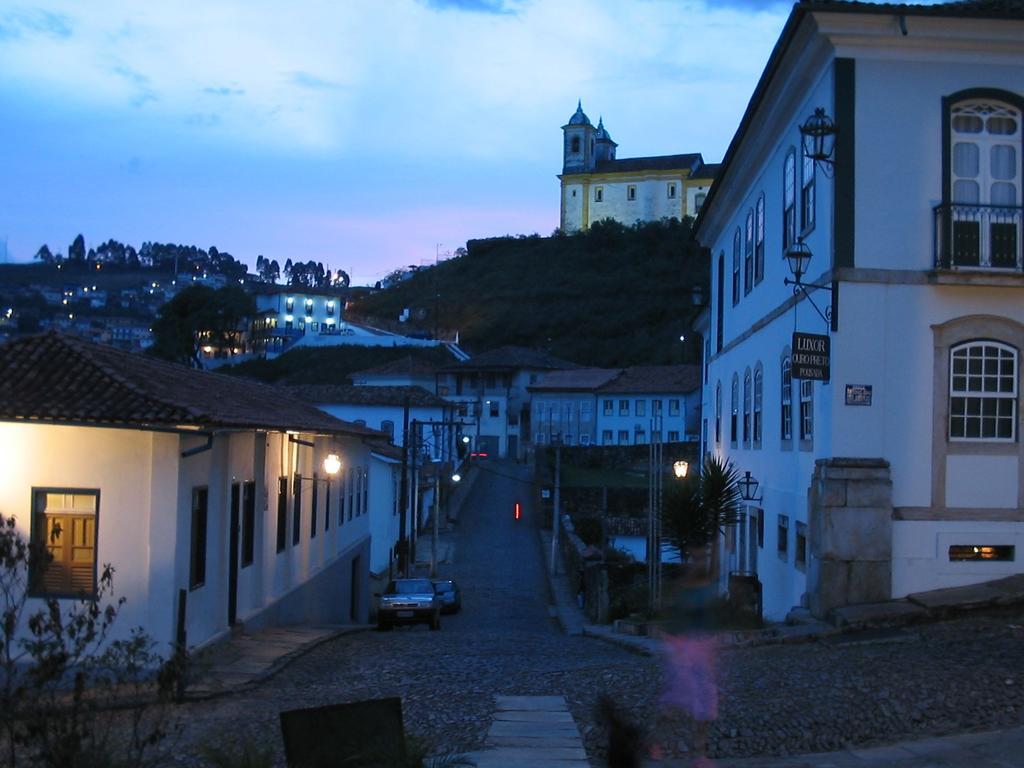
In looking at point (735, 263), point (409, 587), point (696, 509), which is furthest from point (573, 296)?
point (696, 509)

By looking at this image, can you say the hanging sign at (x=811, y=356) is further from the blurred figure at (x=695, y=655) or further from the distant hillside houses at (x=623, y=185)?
the distant hillside houses at (x=623, y=185)

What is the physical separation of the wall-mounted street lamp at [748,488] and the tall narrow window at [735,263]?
481 cm

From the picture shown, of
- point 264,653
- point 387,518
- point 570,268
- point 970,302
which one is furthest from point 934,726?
point 570,268

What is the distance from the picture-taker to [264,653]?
48.9 ft

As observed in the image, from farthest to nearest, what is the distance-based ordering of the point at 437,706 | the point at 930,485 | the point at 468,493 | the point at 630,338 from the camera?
the point at 630,338 → the point at 468,493 → the point at 930,485 → the point at 437,706

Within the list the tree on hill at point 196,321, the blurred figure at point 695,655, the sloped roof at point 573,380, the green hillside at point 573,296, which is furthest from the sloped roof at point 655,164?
the blurred figure at point 695,655

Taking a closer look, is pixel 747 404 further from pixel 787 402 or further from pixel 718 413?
pixel 718 413

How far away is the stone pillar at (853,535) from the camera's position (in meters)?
14.4

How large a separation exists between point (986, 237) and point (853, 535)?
4152 mm

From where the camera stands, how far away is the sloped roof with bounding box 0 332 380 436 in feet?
39.8

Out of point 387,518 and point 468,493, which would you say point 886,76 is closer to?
point 387,518

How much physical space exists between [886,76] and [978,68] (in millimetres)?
1199

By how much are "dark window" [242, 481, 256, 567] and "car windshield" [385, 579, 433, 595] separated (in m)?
8.86

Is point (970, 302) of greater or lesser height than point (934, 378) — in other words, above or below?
above
